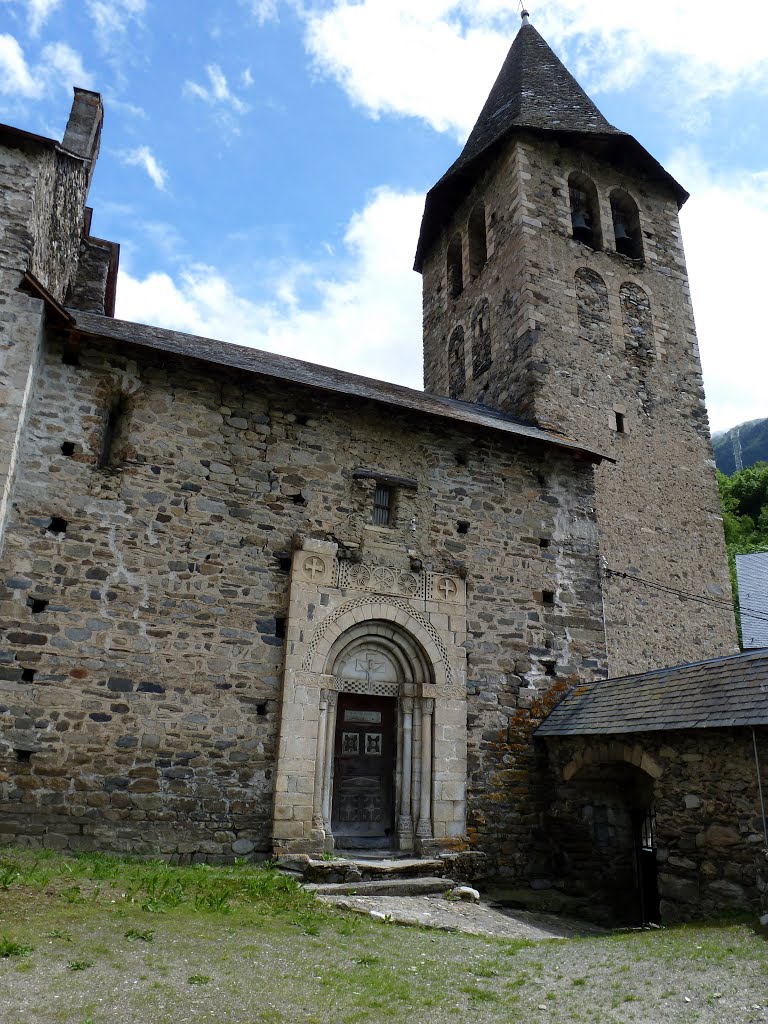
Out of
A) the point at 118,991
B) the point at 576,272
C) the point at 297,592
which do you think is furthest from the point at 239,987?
the point at 576,272

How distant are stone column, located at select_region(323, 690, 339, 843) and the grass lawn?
192 centimetres

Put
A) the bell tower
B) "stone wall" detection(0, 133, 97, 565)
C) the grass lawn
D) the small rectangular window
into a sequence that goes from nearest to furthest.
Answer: the grass lawn < "stone wall" detection(0, 133, 97, 565) < the small rectangular window < the bell tower

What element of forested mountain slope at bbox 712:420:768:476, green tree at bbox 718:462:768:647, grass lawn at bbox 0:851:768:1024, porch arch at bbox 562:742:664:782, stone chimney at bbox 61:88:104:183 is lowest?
grass lawn at bbox 0:851:768:1024

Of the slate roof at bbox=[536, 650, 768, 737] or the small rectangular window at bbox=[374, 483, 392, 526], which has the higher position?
the small rectangular window at bbox=[374, 483, 392, 526]

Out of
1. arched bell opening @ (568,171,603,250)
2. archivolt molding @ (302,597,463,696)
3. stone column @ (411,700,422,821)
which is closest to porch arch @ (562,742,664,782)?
archivolt molding @ (302,597,463,696)

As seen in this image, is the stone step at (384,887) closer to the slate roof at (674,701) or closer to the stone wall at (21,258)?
→ the slate roof at (674,701)

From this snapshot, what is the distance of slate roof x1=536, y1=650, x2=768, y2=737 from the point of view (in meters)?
6.80

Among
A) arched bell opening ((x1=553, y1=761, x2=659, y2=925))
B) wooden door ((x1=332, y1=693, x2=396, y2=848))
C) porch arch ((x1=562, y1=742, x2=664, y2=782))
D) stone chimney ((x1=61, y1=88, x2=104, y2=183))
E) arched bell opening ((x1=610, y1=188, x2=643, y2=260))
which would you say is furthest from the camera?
arched bell opening ((x1=610, y1=188, x2=643, y2=260))

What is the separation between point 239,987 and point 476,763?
5.37 m

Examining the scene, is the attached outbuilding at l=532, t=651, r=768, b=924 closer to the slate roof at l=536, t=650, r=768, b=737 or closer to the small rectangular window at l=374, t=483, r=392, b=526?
the slate roof at l=536, t=650, r=768, b=737

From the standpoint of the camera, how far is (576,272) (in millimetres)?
14641

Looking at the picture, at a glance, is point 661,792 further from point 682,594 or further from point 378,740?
point 682,594

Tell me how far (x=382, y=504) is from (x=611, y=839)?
200 inches

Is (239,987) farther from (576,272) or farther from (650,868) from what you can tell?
(576,272)
